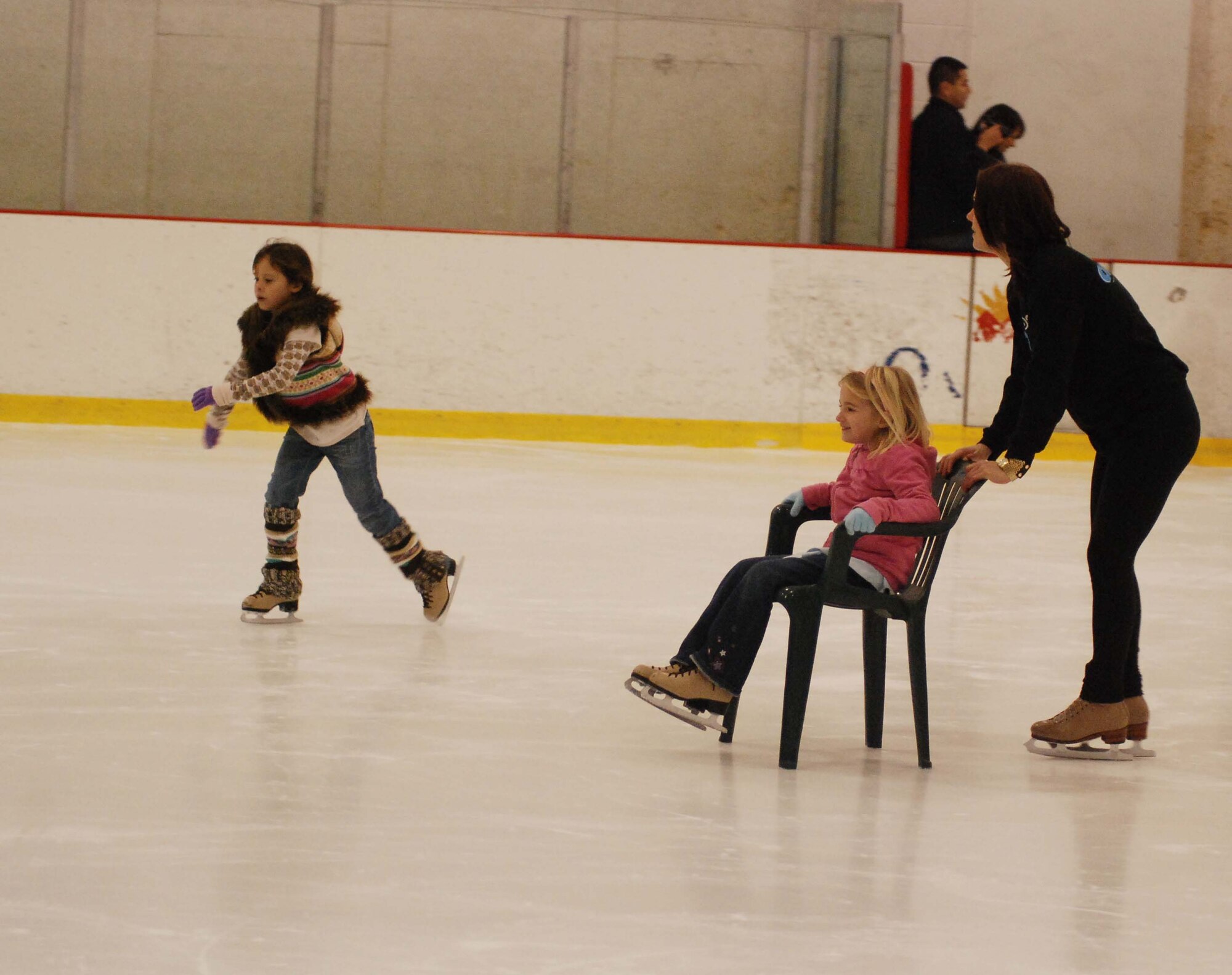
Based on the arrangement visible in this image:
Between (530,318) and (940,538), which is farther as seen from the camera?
(530,318)

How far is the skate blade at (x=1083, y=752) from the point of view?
3350 millimetres

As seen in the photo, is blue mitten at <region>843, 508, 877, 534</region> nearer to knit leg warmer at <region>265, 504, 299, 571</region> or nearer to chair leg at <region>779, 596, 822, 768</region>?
chair leg at <region>779, 596, 822, 768</region>

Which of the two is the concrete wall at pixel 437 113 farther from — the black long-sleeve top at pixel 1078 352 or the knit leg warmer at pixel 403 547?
the black long-sleeve top at pixel 1078 352

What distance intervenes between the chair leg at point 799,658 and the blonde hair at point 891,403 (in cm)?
36

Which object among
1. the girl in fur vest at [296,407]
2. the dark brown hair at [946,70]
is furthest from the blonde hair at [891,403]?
the dark brown hair at [946,70]

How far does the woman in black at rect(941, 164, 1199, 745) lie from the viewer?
317cm

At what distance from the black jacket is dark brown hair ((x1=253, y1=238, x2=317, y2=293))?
6566 mm

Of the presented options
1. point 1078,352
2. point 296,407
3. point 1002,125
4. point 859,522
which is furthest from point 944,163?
point 859,522

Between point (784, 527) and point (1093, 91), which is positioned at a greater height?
point (1093, 91)

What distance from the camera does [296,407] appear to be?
14.0 feet

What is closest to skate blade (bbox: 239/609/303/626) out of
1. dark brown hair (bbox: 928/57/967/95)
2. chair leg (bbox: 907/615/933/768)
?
chair leg (bbox: 907/615/933/768)

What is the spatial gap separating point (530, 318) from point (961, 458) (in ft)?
22.2

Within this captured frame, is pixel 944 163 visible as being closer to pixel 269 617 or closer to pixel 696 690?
pixel 269 617

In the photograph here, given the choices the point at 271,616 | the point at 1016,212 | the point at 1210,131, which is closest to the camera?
the point at 1016,212
